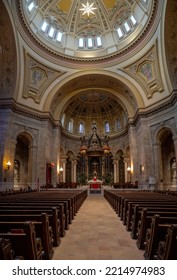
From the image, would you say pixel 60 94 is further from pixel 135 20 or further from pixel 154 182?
pixel 154 182

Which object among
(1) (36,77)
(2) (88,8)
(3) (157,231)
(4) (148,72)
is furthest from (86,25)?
(3) (157,231)

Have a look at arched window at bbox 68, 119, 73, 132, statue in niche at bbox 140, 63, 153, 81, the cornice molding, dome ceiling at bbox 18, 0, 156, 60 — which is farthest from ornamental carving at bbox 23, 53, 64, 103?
arched window at bbox 68, 119, 73, 132

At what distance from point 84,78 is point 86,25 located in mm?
8039

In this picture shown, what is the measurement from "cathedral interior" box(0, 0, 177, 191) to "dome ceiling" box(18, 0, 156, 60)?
0.12 metres

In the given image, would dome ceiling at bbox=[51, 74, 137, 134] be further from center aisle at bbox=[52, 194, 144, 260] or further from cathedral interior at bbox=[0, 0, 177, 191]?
center aisle at bbox=[52, 194, 144, 260]

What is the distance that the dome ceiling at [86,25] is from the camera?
23.6 meters

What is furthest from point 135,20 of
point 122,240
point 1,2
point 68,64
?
point 122,240

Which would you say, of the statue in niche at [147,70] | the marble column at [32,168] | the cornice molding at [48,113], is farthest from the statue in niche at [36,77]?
the statue in niche at [147,70]

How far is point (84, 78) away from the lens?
26.8 metres

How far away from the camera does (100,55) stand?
26.7m

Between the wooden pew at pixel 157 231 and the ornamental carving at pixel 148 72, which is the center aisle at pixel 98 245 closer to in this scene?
the wooden pew at pixel 157 231

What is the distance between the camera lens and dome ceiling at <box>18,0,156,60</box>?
23.6 meters

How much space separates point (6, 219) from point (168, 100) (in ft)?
65.6

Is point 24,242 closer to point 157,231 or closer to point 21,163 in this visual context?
point 157,231
